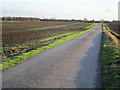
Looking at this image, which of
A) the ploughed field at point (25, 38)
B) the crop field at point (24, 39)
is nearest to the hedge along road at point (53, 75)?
the crop field at point (24, 39)

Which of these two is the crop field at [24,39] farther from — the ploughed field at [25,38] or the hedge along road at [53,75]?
the hedge along road at [53,75]

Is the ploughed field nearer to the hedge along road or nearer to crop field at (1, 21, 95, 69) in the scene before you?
crop field at (1, 21, 95, 69)

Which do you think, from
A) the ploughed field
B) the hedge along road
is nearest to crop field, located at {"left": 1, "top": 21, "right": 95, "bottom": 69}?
the ploughed field

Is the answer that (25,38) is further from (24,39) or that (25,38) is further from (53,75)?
(53,75)

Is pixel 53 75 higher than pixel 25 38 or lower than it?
lower

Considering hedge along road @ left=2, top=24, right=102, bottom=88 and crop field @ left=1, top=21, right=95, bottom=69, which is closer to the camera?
hedge along road @ left=2, top=24, right=102, bottom=88

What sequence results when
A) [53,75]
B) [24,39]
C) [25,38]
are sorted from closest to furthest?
1. [53,75]
2. [24,39]
3. [25,38]

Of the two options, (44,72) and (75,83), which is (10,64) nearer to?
(44,72)

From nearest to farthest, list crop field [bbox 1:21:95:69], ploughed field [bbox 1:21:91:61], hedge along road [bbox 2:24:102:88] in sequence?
hedge along road [bbox 2:24:102:88]
crop field [bbox 1:21:95:69]
ploughed field [bbox 1:21:91:61]

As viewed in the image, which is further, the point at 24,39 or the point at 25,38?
the point at 25,38

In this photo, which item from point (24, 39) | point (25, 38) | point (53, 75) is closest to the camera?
point (53, 75)

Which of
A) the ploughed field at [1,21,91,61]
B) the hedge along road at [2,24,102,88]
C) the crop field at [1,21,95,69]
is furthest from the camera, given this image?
the ploughed field at [1,21,91,61]

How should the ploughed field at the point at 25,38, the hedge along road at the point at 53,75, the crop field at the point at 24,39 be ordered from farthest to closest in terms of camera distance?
the ploughed field at the point at 25,38 < the crop field at the point at 24,39 < the hedge along road at the point at 53,75

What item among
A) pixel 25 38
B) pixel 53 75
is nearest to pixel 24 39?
pixel 25 38
